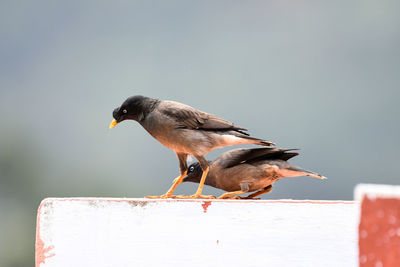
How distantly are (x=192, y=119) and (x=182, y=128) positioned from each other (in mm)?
60

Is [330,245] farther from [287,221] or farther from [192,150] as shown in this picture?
[192,150]

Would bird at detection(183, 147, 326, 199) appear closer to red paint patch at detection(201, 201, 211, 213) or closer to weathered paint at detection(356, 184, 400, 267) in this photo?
red paint patch at detection(201, 201, 211, 213)

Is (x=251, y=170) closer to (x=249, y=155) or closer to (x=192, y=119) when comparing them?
(x=249, y=155)

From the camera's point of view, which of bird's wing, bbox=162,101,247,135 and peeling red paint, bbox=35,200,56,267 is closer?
peeling red paint, bbox=35,200,56,267

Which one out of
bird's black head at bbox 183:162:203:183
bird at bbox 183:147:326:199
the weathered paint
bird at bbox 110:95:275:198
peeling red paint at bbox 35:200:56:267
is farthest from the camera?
bird's black head at bbox 183:162:203:183

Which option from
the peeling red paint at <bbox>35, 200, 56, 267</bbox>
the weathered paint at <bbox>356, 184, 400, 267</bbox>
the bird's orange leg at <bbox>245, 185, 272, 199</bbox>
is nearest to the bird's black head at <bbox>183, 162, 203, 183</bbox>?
the bird's orange leg at <bbox>245, 185, 272, 199</bbox>

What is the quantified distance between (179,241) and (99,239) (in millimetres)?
217

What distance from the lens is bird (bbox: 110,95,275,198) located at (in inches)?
71.1

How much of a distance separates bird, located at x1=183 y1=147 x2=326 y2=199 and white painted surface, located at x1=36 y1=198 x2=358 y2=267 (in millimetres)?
443

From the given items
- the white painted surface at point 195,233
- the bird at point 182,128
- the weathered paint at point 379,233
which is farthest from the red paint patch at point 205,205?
the weathered paint at point 379,233

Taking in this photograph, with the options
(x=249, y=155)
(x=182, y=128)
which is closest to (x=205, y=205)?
(x=182, y=128)

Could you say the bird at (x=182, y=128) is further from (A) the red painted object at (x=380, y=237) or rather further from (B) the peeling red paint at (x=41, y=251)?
(A) the red painted object at (x=380, y=237)

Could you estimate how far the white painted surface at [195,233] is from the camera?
141cm

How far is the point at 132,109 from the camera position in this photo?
1.86m
